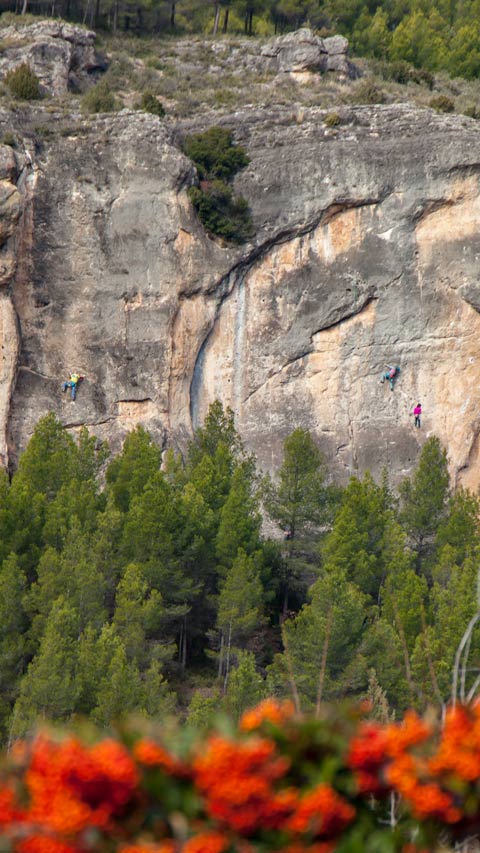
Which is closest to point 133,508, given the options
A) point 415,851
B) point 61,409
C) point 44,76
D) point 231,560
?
point 231,560

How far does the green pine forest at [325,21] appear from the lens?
200ft

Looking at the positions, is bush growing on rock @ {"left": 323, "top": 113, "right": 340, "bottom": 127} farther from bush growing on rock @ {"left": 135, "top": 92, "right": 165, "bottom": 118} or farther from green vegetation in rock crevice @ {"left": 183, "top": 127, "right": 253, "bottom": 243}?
bush growing on rock @ {"left": 135, "top": 92, "right": 165, "bottom": 118}

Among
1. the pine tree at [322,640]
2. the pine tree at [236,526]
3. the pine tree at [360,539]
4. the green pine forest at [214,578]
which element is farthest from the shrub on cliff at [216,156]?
the pine tree at [322,640]

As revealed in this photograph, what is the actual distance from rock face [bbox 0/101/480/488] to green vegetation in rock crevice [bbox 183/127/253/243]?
0.43 metres

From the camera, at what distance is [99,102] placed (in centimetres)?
4769

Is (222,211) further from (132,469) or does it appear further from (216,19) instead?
(216,19)

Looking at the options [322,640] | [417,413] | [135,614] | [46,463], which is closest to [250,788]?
[322,640]

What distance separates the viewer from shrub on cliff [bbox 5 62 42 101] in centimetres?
4806

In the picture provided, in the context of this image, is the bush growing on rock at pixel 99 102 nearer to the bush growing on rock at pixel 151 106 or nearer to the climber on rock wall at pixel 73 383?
the bush growing on rock at pixel 151 106

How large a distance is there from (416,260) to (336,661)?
1725 cm

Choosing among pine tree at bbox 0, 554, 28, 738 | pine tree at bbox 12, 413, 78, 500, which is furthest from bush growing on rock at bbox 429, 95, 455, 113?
pine tree at bbox 0, 554, 28, 738

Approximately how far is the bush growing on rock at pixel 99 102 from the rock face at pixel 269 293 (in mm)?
2188

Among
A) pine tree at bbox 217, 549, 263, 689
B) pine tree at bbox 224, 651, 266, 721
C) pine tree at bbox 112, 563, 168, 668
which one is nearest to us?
pine tree at bbox 224, 651, 266, 721

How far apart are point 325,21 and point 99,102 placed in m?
20.1
